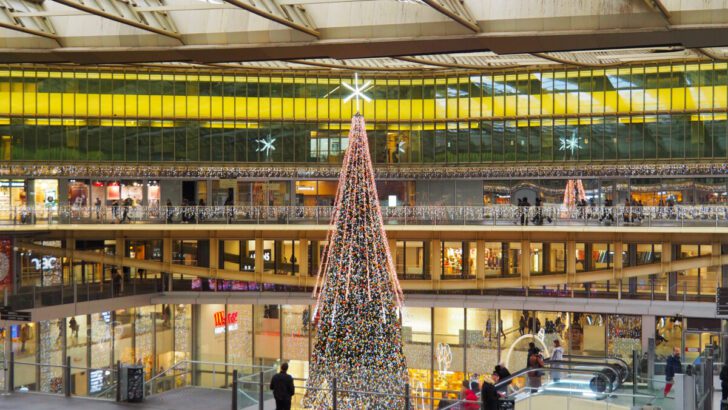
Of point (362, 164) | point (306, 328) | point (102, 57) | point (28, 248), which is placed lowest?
point (306, 328)

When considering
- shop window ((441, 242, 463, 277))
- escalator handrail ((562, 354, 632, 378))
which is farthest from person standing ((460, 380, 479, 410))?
shop window ((441, 242, 463, 277))

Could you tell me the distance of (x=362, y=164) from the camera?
82.0 ft

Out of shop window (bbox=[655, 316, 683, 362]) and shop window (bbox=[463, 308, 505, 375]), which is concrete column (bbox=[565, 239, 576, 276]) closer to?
shop window (bbox=[655, 316, 683, 362])

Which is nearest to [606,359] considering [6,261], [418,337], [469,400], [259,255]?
[469,400]

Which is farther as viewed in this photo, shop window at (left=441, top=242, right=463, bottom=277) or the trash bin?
shop window at (left=441, top=242, right=463, bottom=277)

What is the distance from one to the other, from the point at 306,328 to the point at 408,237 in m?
6.59

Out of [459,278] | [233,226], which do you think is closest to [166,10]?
[233,226]

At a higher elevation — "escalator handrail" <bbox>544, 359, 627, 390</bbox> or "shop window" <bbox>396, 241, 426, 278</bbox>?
"shop window" <bbox>396, 241, 426, 278</bbox>

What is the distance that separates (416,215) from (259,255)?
27.5 ft

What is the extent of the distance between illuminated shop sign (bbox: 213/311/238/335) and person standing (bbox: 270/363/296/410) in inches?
1163

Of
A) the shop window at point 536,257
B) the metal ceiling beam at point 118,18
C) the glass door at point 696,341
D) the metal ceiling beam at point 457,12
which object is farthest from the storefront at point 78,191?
the metal ceiling beam at point 457,12

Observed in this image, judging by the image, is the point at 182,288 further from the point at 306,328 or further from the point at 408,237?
the point at 408,237

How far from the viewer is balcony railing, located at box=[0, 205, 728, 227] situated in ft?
128

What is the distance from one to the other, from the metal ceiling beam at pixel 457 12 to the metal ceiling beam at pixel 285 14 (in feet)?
13.6
